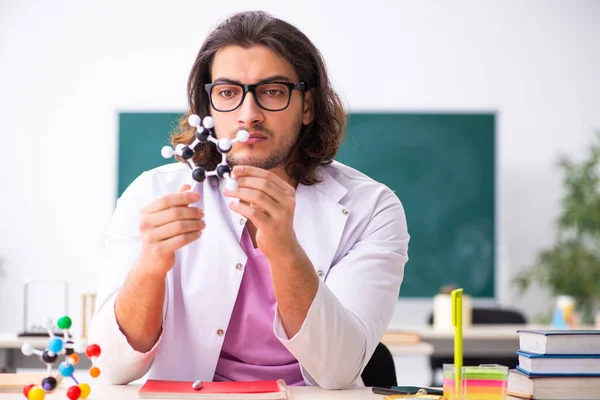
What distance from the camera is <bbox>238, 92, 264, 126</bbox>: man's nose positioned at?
1766 mm

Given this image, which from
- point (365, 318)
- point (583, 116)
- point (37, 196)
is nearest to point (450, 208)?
point (583, 116)

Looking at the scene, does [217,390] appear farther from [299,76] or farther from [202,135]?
[299,76]

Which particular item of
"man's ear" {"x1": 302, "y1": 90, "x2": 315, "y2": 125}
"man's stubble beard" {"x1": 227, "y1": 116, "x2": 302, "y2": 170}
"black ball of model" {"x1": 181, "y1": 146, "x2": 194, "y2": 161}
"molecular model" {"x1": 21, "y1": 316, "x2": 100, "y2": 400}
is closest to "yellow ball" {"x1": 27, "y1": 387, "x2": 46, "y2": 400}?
"molecular model" {"x1": 21, "y1": 316, "x2": 100, "y2": 400}

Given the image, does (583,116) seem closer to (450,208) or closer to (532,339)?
(450,208)

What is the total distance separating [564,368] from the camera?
1.52m

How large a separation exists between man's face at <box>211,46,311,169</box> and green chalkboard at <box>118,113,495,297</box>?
11.9ft

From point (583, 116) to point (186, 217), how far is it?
16.7ft

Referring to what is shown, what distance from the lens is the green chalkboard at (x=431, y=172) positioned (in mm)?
5559

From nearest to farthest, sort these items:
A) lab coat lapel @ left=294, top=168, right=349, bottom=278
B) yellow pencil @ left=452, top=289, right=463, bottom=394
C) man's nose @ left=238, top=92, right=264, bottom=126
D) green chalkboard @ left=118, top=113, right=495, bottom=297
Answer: yellow pencil @ left=452, top=289, right=463, bottom=394, man's nose @ left=238, top=92, right=264, bottom=126, lab coat lapel @ left=294, top=168, right=349, bottom=278, green chalkboard @ left=118, top=113, right=495, bottom=297

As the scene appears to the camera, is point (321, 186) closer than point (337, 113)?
Yes

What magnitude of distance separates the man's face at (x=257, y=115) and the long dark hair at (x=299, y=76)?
42 mm

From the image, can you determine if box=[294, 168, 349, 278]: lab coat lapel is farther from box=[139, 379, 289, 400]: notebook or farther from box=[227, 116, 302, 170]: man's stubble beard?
box=[139, 379, 289, 400]: notebook

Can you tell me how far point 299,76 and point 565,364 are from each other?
0.99 m

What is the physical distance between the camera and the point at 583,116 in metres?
5.90
